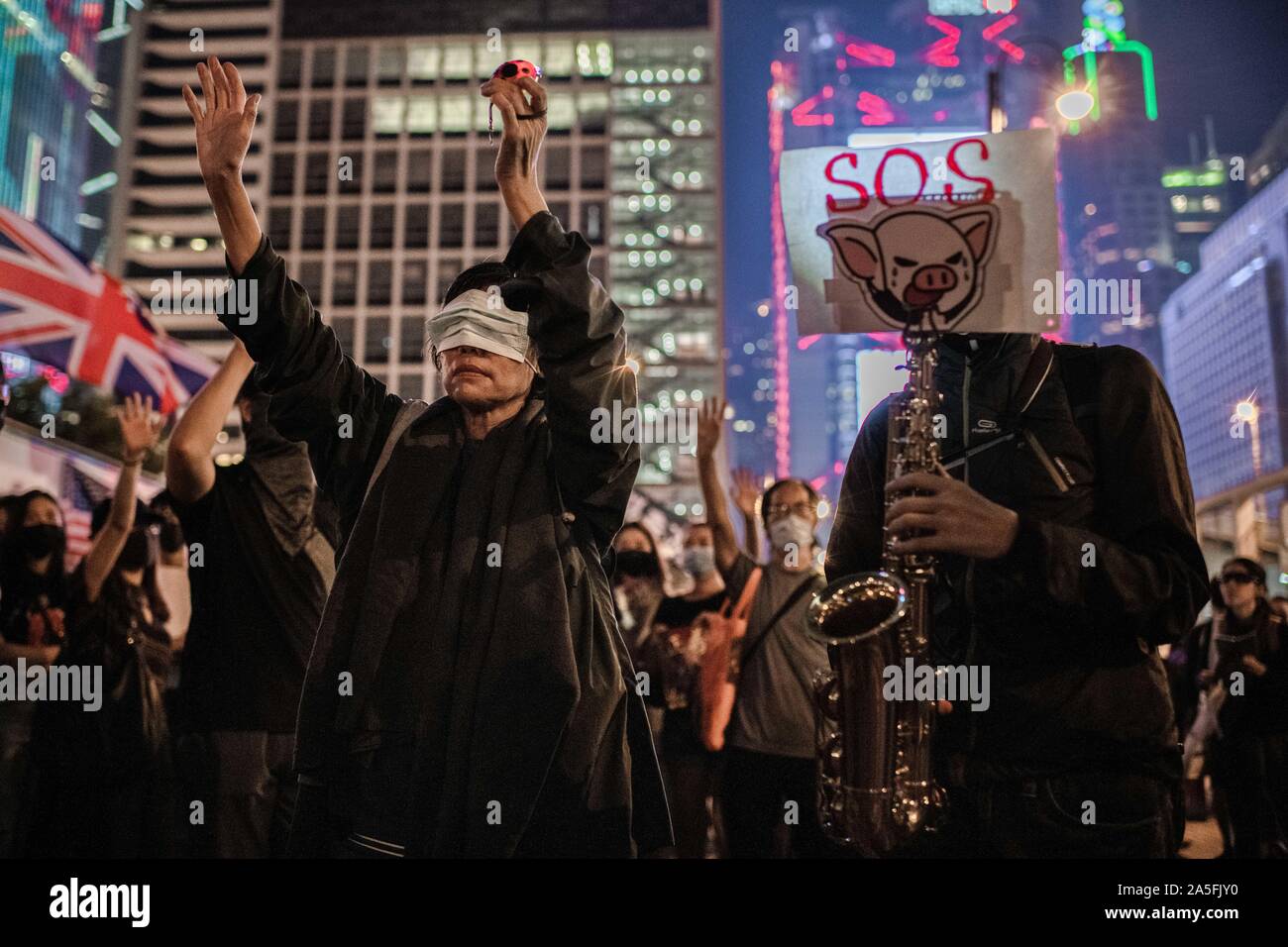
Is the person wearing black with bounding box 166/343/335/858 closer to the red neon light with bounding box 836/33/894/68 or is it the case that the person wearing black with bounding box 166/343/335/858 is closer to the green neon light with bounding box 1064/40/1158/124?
the green neon light with bounding box 1064/40/1158/124

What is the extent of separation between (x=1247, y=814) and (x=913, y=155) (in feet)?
20.4

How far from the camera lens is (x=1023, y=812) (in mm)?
2029

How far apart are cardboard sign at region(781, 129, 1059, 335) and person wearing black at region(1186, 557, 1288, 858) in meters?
5.72

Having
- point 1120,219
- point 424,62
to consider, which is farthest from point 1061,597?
point 1120,219

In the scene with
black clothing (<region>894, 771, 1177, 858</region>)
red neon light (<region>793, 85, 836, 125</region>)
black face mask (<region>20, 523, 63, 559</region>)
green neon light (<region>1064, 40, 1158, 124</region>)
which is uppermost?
red neon light (<region>793, 85, 836, 125</region>)

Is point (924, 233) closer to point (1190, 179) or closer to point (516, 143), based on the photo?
point (516, 143)

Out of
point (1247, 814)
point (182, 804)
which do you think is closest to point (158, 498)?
point (182, 804)

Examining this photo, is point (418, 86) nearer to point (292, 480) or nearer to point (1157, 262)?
point (1157, 262)

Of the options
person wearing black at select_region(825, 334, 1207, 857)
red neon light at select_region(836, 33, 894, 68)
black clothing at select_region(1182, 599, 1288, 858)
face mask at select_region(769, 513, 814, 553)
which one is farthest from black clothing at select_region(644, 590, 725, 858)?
red neon light at select_region(836, 33, 894, 68)

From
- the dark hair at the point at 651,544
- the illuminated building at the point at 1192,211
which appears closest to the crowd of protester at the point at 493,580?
the dark hair at the point at 651,544

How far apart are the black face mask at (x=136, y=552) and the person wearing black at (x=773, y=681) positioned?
10.8 feet

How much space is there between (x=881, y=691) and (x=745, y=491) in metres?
4.55

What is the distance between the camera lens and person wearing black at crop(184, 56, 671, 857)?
2.18 m

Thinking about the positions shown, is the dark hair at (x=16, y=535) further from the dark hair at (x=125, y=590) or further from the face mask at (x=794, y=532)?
the face mask at (x=794, y=532)
